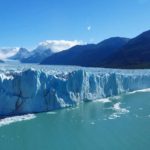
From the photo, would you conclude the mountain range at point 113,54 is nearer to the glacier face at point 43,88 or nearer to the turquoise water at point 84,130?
the glacier face at point 43,88

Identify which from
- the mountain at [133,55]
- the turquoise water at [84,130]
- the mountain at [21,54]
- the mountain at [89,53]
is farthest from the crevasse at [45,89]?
the mountain at [21,54]

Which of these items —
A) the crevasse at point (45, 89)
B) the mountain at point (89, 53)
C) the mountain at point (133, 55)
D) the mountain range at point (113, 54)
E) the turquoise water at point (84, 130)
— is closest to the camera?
the turquoise water at point (84, 130)

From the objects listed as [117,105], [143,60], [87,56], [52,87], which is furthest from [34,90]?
[87,56]

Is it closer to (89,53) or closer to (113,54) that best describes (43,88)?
(113,54)

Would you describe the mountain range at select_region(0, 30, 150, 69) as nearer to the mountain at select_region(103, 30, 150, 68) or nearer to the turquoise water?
the mountain at select_region(103, 30, 150, 68)

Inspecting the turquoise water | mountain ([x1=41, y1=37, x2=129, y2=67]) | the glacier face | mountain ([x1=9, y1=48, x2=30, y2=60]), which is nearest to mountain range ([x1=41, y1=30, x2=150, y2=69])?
mountain ([x1=41, y1=37, x2=129, y2=67])

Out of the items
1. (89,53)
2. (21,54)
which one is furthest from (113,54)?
(21,54)
